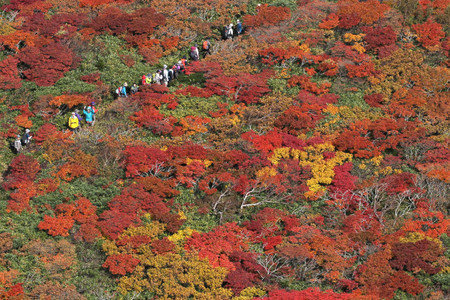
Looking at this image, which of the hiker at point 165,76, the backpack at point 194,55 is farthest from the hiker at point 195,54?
the hiker at point 165,76

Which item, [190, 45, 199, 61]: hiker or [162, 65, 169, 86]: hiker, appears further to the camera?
[190, 45, 199, 61]: hiker

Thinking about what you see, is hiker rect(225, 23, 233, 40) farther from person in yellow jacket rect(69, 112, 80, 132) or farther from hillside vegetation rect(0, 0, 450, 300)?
person in yellow jacket rect(69, 112, 80, 132)

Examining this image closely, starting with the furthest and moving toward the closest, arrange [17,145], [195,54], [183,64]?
[195,54], [183,64], [17,145]

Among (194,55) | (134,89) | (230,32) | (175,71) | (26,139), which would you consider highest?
(230,32)

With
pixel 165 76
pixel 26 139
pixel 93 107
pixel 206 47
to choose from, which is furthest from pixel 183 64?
pixel 26 139

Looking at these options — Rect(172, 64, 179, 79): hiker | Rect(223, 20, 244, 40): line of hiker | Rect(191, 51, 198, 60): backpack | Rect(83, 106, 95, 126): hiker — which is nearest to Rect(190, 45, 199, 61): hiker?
Rect(191, 51, 198, 60): backpack

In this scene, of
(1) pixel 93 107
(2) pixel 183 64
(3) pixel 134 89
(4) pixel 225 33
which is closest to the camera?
(1) pixel 93 107

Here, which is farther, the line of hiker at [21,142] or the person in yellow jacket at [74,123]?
the person in yellow jacket at [74,123]

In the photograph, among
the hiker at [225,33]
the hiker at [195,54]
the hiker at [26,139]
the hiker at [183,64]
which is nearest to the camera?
the hiker at [26,139]

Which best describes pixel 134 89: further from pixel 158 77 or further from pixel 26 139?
pixel 26 139

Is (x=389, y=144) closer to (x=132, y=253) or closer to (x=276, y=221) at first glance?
(x=276, y=221)

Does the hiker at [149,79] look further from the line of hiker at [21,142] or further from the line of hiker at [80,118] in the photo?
the line of hiker at [21,142]

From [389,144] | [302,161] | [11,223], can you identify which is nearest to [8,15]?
[11,223]

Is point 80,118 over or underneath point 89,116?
underneath
